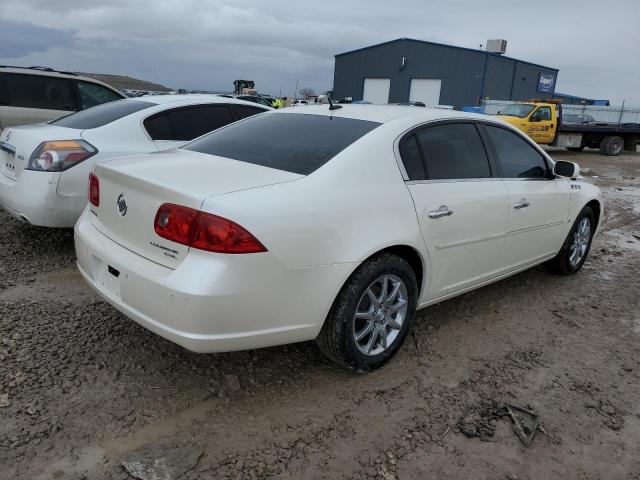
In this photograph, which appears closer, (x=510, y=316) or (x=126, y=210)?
(x=126, y=210)

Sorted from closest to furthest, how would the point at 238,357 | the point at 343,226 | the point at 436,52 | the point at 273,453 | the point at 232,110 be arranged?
the point at 273,453, the point at 343,226, the point at 238,357, the point at 232,110, the point at 436,52

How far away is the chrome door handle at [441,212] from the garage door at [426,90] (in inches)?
1332

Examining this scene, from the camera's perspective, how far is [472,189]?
3445 millimetres

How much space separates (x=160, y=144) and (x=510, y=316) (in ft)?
11.2

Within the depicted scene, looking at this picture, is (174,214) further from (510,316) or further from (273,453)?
(510,316)

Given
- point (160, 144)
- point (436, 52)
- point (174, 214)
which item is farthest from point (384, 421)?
point (436, 52)

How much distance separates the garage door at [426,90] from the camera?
3556 cm

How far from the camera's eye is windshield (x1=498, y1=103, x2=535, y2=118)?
18.3 m

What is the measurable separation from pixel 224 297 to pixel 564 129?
1906 centimetres

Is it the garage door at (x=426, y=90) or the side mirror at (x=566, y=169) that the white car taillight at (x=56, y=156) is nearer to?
the side mirror at (x=566, y=169)

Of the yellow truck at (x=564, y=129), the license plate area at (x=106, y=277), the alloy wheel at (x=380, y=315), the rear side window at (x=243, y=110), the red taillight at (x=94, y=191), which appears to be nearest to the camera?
the license plate area at (x=106, y=277)

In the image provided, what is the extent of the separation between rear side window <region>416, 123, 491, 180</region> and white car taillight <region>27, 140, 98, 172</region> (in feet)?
9.23

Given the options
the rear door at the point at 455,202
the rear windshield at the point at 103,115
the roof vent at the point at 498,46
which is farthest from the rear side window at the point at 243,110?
the roof vent at the point at 498,46

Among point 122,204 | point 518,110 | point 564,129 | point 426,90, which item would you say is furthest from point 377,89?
point 122,204
